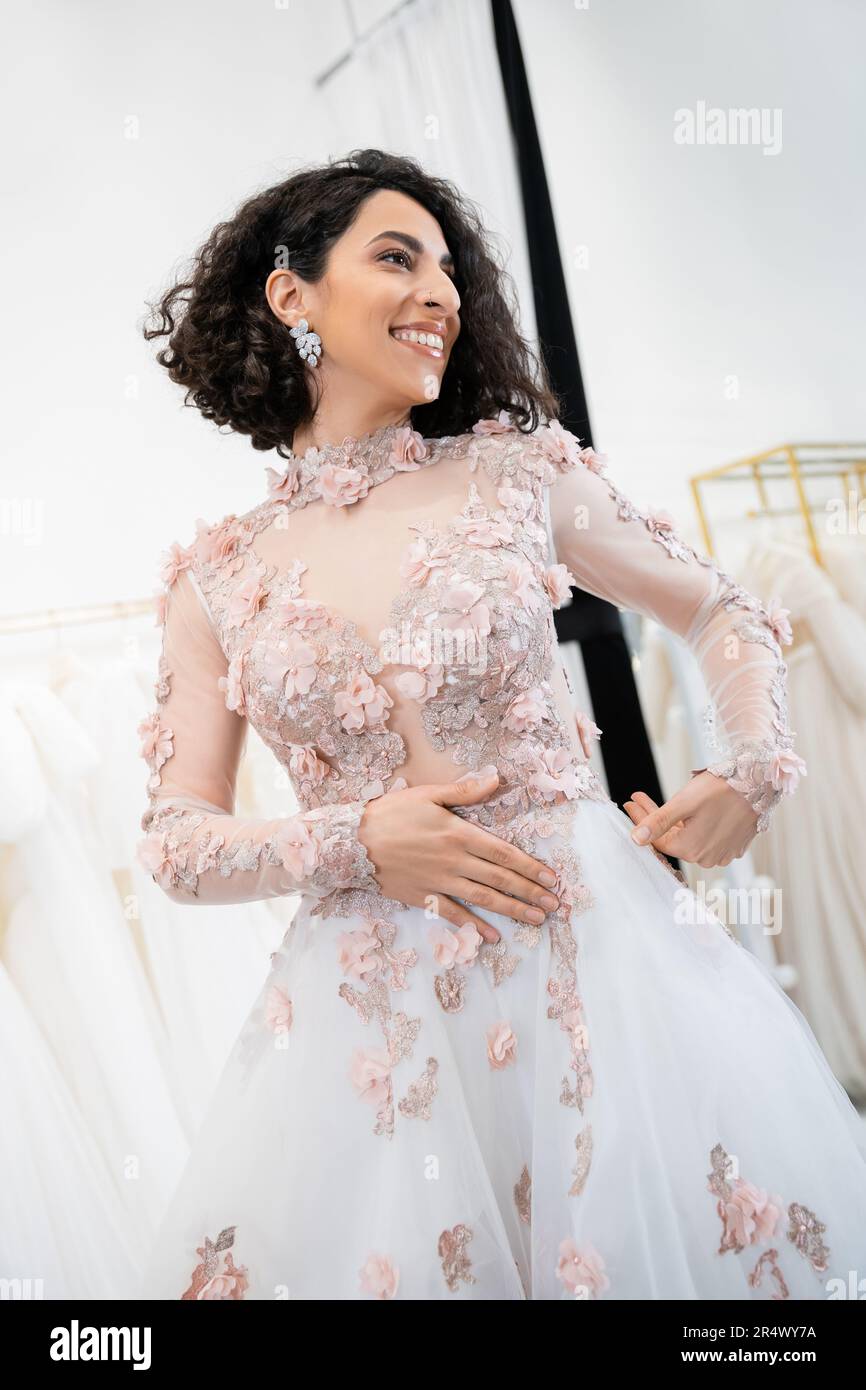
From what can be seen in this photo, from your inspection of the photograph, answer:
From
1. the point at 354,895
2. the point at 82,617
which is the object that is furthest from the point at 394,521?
the point at 82,617

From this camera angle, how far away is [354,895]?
1.38 m

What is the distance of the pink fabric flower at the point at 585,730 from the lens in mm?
1500

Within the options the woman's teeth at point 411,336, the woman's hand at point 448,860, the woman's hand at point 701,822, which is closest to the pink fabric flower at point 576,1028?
the woman's hand at point 448,860

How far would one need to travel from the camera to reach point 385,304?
148 centimetres

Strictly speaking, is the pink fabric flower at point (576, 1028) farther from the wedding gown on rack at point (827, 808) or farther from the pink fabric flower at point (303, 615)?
the wedding gown on rack at point (827, 808)

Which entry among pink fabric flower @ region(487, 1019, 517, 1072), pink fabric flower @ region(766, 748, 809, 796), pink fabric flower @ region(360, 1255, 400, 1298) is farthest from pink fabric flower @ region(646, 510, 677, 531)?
pink fabric flower @ region(360, 1255, 400, 1298)

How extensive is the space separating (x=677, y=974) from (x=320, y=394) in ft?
2.96

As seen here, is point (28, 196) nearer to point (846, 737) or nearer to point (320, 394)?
point (320, 394)

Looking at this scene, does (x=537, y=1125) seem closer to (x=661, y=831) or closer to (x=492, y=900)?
(x=492, y=900)

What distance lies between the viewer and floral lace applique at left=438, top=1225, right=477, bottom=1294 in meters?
1.16

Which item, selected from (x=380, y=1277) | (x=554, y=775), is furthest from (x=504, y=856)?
(x=380, y=1277)
